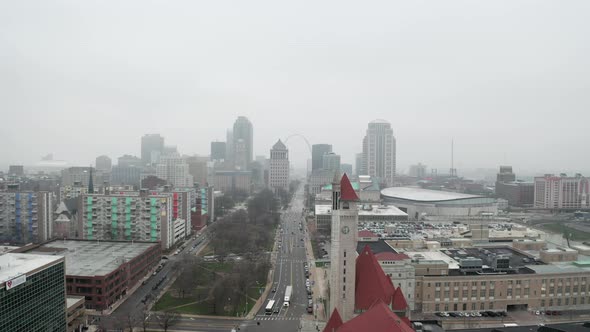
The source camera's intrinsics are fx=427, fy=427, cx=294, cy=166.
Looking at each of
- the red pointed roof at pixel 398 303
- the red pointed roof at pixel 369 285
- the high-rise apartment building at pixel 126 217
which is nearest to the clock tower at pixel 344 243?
the red pointed roof at pixel 369 285

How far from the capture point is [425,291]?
52562 millimetres

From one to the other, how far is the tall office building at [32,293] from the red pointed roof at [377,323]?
2606 cm

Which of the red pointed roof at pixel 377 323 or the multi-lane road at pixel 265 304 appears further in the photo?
the multi-lane road at pixel 265 304

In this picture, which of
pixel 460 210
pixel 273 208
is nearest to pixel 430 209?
pixel 460 210

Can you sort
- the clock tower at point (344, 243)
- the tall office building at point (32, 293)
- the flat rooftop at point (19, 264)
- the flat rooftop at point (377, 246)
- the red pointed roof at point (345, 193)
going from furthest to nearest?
the flat rooftop at point (377, 246) → the clock tower at point (344, 243) → the red pointed roof at point (345, 193) → the flat rooftop at point (19, 264) → the tall office building at point (32, 293)

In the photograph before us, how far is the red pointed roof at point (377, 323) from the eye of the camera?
101 ft

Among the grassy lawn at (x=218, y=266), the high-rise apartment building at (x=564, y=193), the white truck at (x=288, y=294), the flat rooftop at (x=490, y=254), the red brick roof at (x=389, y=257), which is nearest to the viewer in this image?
the red brick roof at (x=389, y=257)

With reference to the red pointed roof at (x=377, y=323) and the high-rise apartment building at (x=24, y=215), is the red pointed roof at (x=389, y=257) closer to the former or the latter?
the red pointed roof at (x=377, y=323)

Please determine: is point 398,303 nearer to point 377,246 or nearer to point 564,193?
point 377,246

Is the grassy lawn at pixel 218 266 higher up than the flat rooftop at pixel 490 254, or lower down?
lower down

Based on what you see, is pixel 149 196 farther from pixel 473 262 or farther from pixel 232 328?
pixel 473 262

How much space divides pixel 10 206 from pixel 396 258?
80882mm

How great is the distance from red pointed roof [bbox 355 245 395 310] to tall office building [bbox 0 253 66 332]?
2876 cm

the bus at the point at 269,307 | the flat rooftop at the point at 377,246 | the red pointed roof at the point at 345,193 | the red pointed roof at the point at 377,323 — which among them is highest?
the red pointed roof at the point at 345,193
